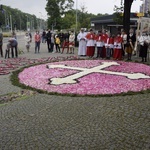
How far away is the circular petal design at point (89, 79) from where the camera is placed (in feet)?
28.1

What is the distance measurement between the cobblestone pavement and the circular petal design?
0.80m

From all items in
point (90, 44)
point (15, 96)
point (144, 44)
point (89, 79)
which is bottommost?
point (15, 96)

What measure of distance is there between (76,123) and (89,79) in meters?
4.54

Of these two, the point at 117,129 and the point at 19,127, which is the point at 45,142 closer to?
the point at 19,127

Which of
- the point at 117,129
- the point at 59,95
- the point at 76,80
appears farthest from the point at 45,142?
the point at 76,80

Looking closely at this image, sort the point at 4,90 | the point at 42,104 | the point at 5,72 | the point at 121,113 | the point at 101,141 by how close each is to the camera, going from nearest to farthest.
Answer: the point at 101,141
the point at 121,113
the point at 42,104
the point at 4,90
the point at 5,72

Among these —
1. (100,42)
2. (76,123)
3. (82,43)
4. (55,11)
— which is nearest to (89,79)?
(76,123)

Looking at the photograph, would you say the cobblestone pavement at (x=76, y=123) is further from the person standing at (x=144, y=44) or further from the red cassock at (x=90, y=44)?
the red cassock at (x=90, y=44)

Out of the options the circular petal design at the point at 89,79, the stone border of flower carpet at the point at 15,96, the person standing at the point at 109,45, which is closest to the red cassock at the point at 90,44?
the person standing at the point at 109,45

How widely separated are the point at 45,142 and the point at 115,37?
40.8 ft

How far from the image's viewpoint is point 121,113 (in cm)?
625

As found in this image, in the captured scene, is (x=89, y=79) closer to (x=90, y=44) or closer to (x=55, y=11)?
(x=90, y=44)

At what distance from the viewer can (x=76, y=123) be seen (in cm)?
569

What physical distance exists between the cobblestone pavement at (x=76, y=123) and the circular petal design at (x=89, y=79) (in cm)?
80
